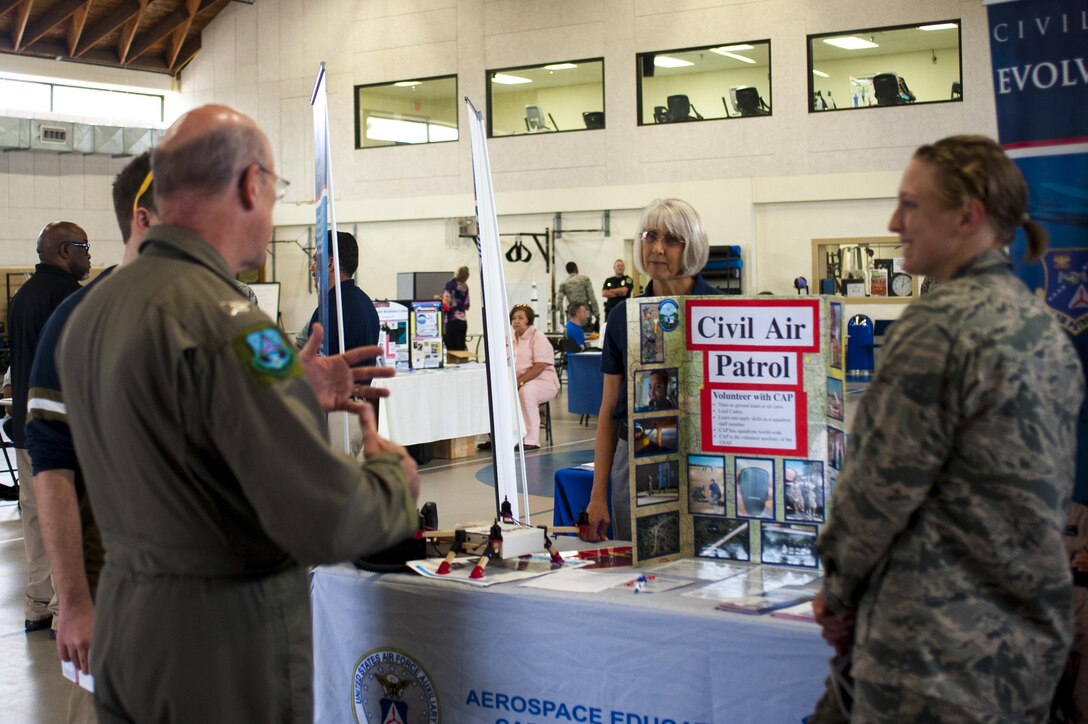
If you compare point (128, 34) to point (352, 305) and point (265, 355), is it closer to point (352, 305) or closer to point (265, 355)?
point (352, 305)

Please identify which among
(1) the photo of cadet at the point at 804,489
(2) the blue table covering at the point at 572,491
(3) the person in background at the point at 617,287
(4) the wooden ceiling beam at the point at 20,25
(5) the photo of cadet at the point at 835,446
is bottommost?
(2) the blue table covering at the point at 572,491

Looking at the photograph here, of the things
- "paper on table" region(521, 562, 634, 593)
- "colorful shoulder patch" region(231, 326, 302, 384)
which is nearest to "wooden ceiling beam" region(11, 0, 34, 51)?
"paper on table" region(521, 562, 634, 593)

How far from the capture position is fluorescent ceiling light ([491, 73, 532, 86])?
15672 mm

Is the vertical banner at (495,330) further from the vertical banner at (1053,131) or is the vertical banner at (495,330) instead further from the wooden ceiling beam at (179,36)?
the wooden ceiling beam at (179,36)

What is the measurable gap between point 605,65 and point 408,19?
3.32 metres

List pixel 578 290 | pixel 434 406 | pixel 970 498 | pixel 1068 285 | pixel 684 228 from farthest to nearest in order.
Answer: pixel 578 290, pixel 434 406, pixel 684 228, pixel 1068 285, pixel 970 498

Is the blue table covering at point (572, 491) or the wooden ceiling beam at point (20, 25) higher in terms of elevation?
the wooden ceiling beam at point (20, 25)

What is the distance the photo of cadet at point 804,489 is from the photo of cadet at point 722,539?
0.39ft

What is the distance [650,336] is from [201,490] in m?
1.30

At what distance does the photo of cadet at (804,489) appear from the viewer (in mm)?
2365

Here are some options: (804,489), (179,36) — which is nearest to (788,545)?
(804,489)

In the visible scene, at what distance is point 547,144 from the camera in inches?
610

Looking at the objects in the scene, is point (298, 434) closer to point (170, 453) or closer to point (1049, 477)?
point (170, 453)

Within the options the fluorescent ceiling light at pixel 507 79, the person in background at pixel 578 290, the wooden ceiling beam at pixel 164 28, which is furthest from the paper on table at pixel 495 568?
the wooden ceiling beam at pixel 164 28
